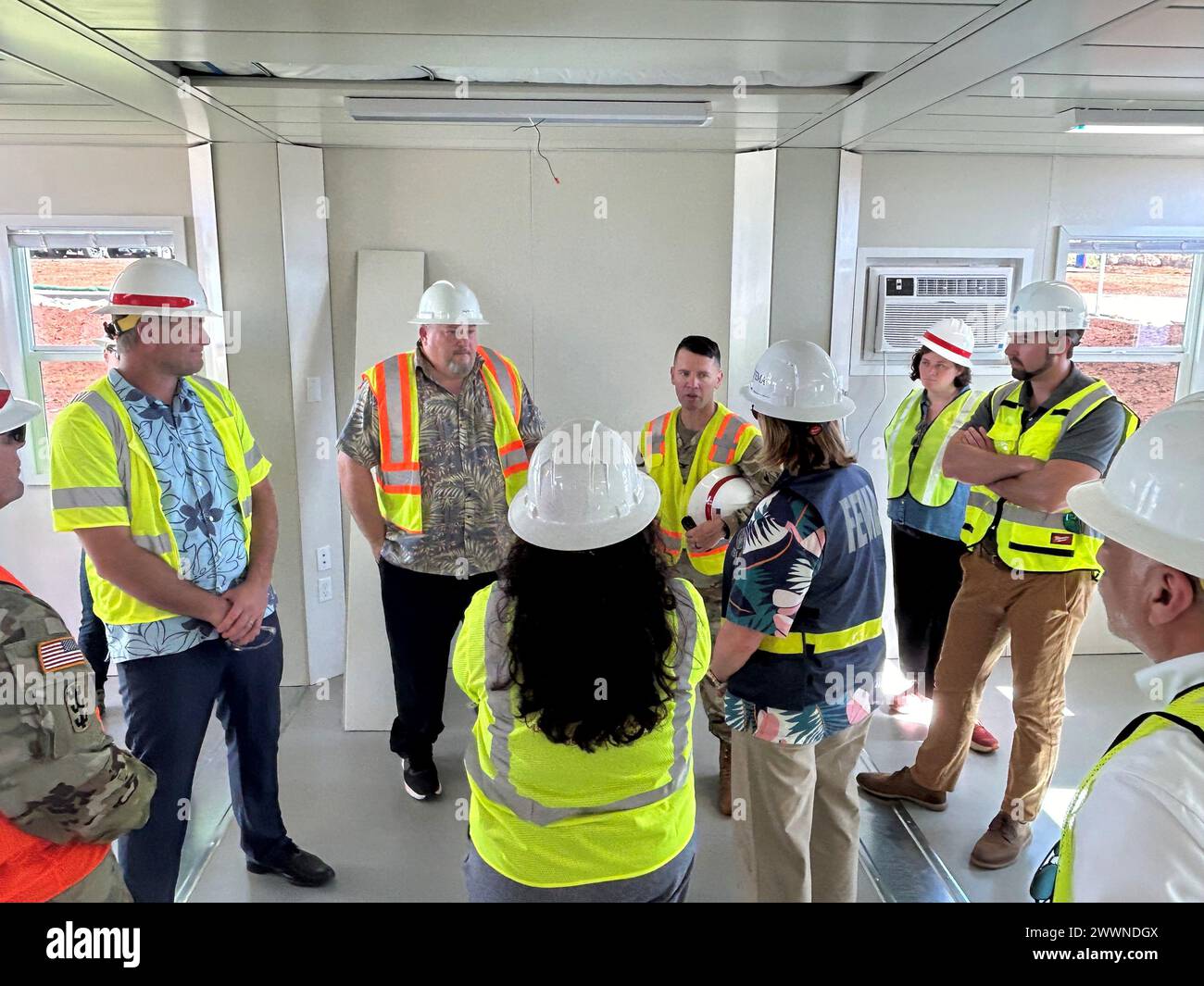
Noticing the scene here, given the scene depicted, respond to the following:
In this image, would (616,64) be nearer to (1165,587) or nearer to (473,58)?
(473,58)

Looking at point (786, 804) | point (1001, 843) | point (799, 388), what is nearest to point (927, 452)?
point (1001, 843)

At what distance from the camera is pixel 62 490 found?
218 centimetres

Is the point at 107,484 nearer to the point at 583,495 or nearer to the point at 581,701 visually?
the point at 583,495

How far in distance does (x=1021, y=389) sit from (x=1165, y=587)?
2039 mm

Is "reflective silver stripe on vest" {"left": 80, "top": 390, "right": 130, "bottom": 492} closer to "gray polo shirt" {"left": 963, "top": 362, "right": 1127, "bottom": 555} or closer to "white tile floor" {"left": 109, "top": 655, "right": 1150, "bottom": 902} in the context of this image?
"white tile floor" {"left": 109, "top": 655, "right": 1150, "bottom": 902}

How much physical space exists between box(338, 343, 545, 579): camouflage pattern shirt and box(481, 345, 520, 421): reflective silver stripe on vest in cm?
9

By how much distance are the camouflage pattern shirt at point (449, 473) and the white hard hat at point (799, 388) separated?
1.33 metres

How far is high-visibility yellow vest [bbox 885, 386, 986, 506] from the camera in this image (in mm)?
3539

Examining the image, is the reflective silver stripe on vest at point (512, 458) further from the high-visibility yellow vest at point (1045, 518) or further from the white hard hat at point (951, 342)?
the white hard hat at point (951, 342)

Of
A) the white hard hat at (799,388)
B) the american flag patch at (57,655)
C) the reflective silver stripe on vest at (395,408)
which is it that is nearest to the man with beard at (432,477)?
the reflective silver stripe on vest at (395,408)

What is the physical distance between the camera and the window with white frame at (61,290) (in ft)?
13.3

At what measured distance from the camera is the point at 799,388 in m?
2.16

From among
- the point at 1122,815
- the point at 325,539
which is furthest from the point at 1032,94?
the point at 325,539

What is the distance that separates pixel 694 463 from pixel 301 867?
200 cm
